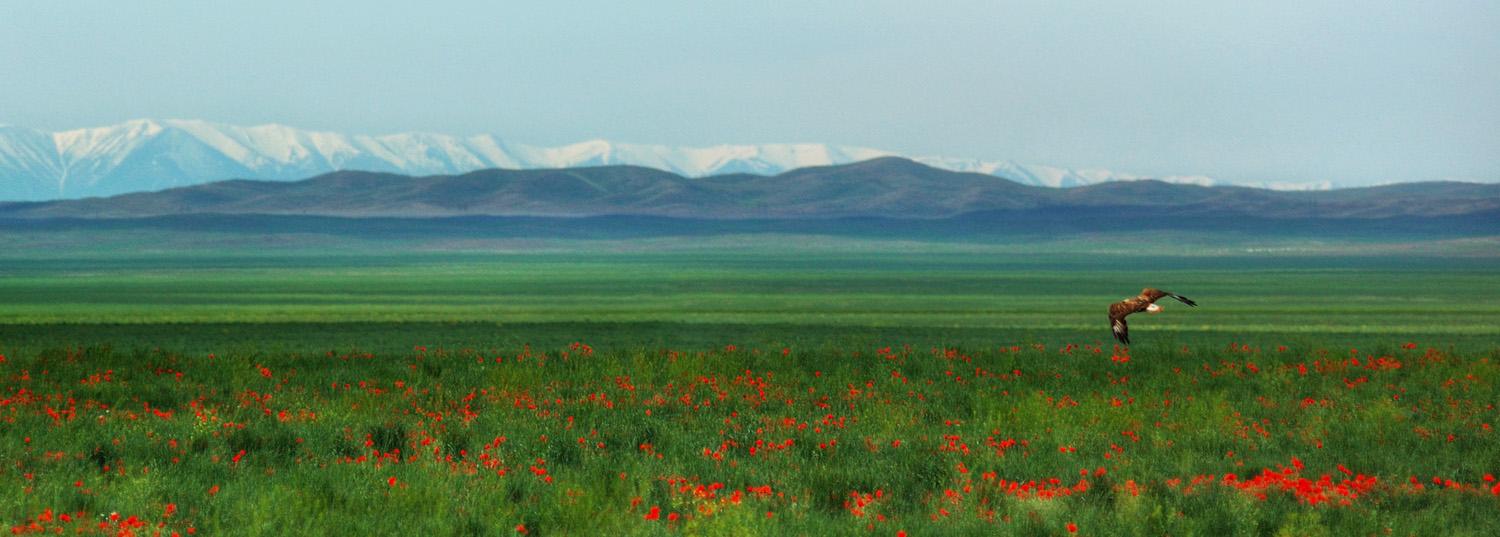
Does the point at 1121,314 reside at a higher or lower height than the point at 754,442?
higher

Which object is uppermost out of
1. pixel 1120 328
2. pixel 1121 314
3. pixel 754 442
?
pixel 1121 314

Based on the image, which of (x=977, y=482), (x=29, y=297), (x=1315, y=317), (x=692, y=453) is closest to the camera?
(x=977, y=482)

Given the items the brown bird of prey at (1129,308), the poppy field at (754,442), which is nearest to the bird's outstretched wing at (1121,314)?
the brown bird of prey at (1129,308)

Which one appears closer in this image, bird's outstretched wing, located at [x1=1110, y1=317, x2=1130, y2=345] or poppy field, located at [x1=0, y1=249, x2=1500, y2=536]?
poppy field, located at [x1=0, y1=249, x2=1500, y2=536]

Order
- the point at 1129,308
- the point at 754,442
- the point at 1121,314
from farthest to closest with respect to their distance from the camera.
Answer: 1. the point at 754,442
2. the point at 1121,314
3. the point at 1129,308

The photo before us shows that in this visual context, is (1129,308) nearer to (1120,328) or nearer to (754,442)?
(1120,328)

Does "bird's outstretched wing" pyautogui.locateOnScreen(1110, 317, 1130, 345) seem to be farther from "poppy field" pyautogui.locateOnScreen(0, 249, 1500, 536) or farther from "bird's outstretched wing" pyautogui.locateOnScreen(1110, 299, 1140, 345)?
"poppy field" pyautogui.locateOnScreen(0, 249, 1500, 536)

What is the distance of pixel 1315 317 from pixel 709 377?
35.7 m

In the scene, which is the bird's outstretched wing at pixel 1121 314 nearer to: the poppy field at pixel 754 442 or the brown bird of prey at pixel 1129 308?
the brown bird of prey at pixel 1129 308

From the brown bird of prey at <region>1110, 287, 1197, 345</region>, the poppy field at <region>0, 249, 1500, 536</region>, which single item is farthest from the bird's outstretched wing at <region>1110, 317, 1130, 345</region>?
the poppy field at <region>0, 249, 1500, 536</region>

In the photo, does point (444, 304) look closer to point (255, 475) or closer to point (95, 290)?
point (95, 290)

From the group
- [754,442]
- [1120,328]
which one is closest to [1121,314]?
[1120,328]

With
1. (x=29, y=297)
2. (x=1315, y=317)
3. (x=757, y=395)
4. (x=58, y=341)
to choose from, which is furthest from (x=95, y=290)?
(x=757, y=395)

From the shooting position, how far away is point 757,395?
16.6m
